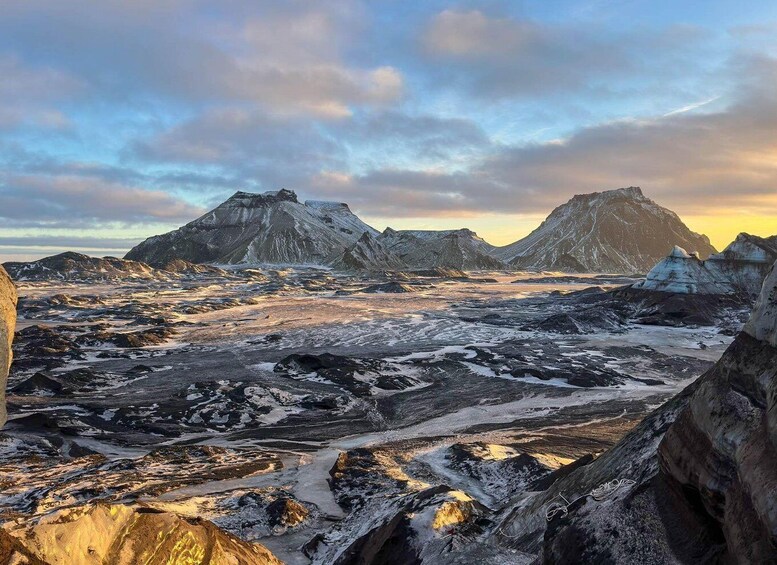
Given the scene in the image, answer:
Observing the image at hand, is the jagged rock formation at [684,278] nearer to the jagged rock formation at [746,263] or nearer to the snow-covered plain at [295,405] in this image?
the jagged rock formation at [746,263]

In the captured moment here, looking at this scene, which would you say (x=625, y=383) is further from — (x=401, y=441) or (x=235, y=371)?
(x=235, y=371)

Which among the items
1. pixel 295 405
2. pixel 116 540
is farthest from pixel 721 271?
pixel 116 540

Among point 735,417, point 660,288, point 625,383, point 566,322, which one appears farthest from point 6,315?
point 660,288

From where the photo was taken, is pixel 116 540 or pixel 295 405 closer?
pixel 116 540

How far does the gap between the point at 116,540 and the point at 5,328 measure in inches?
427

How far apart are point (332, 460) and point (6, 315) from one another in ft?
38.5

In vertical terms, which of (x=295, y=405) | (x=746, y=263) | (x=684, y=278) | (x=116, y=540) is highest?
(x=746, y=263)

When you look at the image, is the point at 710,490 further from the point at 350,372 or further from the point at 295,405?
the point at 350,372

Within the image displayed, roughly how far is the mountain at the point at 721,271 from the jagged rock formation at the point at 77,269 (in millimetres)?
127287

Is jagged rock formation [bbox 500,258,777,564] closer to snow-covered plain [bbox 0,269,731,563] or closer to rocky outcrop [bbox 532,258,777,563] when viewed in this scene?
rocky outcrop [bbox 532,258,777,563]

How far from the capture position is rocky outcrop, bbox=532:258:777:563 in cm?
641

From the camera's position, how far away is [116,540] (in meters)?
7.68

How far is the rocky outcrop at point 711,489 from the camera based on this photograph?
641cm

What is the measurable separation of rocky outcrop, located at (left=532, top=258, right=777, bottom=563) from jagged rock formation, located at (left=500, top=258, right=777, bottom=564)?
0.6 inches
